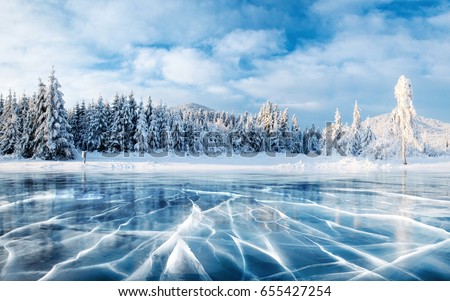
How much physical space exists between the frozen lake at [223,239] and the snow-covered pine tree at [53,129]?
95.3ft

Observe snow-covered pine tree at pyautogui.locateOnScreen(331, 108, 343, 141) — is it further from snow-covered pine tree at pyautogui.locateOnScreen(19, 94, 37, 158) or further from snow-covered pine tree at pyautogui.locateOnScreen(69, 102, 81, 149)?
snow-covered pine tree at pyautogui.locateOnScreen(19, 94, 37, 158)

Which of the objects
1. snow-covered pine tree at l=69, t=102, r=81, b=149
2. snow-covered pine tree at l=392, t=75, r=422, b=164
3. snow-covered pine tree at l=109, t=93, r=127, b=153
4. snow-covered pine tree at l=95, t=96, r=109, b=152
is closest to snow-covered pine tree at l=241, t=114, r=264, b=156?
snow-covered pine tree at l=109, t=93, r=127, b=153

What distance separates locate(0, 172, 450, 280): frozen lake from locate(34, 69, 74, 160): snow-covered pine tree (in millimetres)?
29043

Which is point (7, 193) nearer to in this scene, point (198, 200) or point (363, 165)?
point (198, 200)

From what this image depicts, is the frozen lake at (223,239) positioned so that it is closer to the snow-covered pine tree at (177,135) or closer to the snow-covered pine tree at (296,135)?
the snow-covered pine tree at (177,135)

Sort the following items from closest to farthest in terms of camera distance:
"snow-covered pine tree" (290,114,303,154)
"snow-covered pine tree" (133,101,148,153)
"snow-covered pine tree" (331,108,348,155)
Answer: "snow-covered pine tree" (133,101,148,153), "snow-covered pine tree" (331,108,348,155), "snow-covered pine tree" (290,114,303,154)

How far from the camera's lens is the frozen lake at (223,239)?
14.5ft

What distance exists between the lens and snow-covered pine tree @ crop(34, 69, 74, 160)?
36.3 meters

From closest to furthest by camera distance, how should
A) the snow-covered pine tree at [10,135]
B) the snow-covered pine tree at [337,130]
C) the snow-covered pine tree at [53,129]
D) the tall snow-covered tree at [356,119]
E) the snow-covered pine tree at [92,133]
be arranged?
the snow-covered pine tree at [53,129] < the snow-covered pine tree at [10,135] < the snow-covered pine tree at [92,133] < the tall snow-covered tree at [356,119] < the snow-covered pine tree at [337,130]

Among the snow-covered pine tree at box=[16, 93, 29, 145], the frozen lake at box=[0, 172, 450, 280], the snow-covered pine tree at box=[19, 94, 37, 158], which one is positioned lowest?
the frozen lake at box=[0, 172, 450, 280]

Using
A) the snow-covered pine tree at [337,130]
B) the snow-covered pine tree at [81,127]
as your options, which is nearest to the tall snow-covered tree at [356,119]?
the snow-covered pine tree at [337,130]

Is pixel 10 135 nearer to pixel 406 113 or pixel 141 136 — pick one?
pixel 141 136

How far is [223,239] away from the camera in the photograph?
588 centimetres
